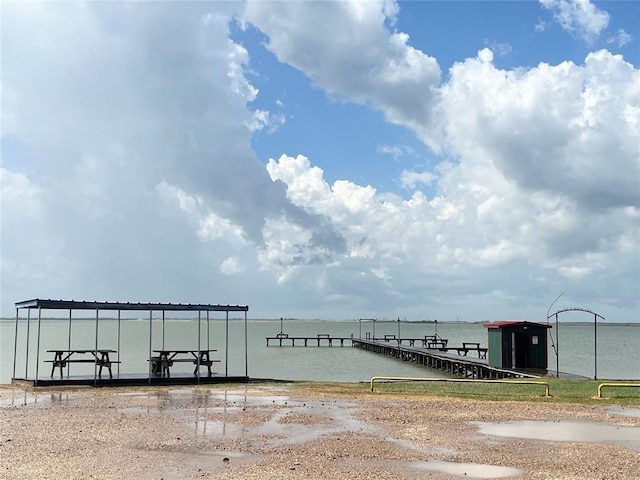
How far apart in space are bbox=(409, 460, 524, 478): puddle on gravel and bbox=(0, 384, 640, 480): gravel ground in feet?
0.05

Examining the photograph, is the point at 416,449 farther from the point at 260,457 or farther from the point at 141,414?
the point at 141,414

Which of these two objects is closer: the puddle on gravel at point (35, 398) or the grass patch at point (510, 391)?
the puddle on gravel at point (35, 398)

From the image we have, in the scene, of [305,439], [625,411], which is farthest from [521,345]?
[305,439]

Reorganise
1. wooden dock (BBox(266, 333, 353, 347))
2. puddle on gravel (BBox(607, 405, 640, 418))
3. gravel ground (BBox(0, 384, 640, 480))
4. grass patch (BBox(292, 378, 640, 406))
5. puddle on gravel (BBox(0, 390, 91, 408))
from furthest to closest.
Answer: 1. wooden dock (BBox(266, 333, 353, 347))
2. grass patch (BBox(292, 378, 640, 406))
3. puddle on gravel (BBox(0, 390, 91, 408))
4. puddle on gravel (BBox(607, 405, 640, 418))
5. gravel ground (BBox(0, 384, 640, 480))

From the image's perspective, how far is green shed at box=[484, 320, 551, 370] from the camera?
30.0m

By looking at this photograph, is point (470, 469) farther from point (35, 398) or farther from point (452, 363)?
point (452, 363)

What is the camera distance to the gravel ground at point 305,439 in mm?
9719

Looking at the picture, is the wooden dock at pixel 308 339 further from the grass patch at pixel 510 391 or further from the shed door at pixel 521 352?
the grass patch at pixel 510 391

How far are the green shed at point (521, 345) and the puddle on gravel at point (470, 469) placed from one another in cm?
2021

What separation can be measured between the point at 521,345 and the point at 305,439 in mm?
20681

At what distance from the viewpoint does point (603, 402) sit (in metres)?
18.0

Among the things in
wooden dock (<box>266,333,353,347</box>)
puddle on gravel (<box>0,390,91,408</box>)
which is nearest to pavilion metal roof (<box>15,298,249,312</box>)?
puddle on gravel (<box>0,390,91,408</box>)

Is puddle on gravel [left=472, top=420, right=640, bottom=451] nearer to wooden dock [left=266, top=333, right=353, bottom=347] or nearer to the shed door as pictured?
the shed door

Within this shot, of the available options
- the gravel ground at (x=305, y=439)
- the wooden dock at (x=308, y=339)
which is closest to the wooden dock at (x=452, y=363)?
the gravel ground at (x=305, y=439)
